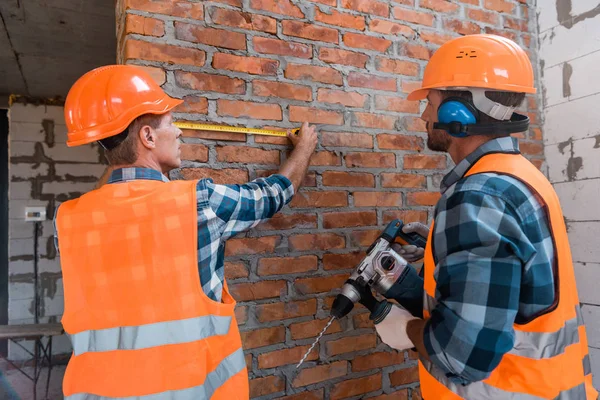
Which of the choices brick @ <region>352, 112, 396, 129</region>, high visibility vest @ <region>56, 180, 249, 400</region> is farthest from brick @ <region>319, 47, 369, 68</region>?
high visibility vest @ <region>56, 180, 249, 400</region>

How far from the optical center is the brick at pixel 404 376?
199 centimetres

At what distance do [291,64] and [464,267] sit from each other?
118cm

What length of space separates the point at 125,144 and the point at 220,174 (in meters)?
0.44

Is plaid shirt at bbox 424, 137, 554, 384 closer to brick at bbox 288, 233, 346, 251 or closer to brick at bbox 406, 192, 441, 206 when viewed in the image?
brick at bbox 288, 233, 346, 251

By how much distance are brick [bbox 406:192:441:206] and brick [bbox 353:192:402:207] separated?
0.06 m

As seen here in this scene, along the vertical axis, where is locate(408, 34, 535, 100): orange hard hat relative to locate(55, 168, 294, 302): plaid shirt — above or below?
above

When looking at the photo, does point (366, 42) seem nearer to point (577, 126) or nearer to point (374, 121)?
point (374, 121)

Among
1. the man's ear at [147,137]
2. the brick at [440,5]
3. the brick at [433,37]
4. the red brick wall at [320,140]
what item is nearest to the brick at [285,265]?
the red brick wall at [320,140]

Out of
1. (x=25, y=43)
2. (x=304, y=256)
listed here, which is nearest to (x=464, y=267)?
(x=304, y=256)

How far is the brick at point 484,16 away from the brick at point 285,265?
162 cm

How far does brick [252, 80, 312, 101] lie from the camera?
67.6 inches

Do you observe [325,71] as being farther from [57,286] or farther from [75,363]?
[57,286]

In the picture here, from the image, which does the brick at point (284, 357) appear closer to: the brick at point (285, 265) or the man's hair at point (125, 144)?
the brick at point (285, 265)

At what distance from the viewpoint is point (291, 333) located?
5.79 feet
